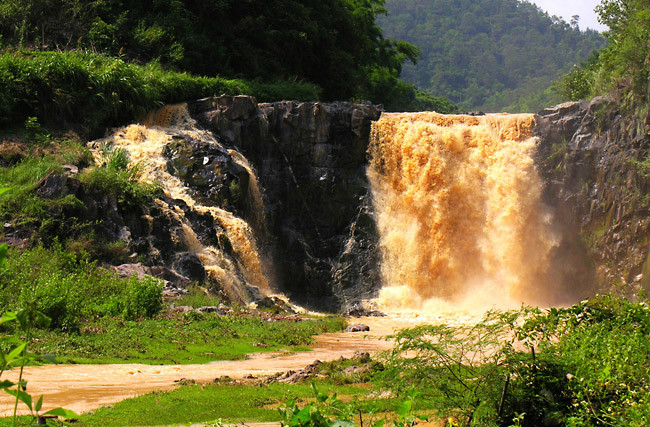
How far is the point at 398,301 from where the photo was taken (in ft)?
71.6

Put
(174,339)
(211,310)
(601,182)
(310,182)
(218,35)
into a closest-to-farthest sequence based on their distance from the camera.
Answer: (174,339) < (211,310) < (601,182) < (310,182) < (218,35)

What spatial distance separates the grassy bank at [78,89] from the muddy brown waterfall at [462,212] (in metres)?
7.75

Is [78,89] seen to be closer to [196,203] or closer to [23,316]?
[196,203]

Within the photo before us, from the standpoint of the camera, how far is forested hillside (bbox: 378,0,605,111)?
92.5m

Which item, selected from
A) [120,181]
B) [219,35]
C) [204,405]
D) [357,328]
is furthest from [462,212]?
[204,405]

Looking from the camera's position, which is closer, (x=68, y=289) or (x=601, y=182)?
(x=68, y=289)

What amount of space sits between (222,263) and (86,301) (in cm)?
635

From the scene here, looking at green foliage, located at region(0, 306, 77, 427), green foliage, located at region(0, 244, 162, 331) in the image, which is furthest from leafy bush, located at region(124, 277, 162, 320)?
green foliage, located at region(0, 306, 77, 427)

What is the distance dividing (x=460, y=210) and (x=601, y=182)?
464 centimetres

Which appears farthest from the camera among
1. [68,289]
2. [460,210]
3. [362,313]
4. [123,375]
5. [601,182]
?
[460,210]

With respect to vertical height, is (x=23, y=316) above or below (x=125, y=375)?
above

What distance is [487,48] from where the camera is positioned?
104m

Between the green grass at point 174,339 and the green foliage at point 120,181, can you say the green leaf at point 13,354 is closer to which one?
the green grass at point 174,339

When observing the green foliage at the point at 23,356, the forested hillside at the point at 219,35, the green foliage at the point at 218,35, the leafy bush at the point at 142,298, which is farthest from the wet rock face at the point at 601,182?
the green foliage at the point at 23,356
